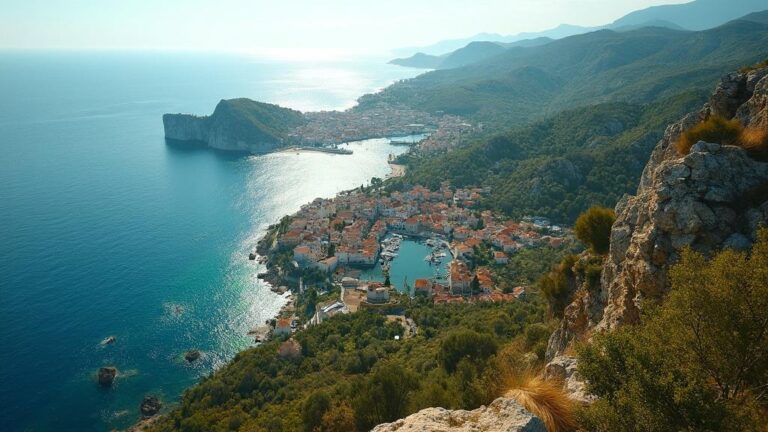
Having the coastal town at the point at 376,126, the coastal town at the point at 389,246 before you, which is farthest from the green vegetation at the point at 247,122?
the coastal town at the point at 389,246

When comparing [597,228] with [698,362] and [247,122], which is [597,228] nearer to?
[698,362]

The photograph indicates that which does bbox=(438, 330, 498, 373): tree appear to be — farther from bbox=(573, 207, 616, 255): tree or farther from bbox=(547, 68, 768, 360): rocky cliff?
bbox=(547, 68, 768, 360): rocky cliff

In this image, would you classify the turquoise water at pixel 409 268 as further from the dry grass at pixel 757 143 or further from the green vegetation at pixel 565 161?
the dry grass at pixel 757 143

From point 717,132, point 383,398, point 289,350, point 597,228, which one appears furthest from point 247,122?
point 717,132

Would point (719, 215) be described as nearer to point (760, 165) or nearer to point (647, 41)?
point (760, 165)

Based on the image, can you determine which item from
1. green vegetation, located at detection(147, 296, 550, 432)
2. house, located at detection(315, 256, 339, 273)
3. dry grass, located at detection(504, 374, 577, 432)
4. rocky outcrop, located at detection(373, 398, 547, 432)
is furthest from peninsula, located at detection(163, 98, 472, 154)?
rocky outcrop, located at detection(373, 398, 547, 432)

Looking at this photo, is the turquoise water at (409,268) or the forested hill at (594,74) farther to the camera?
the forested hill at (594,74)
